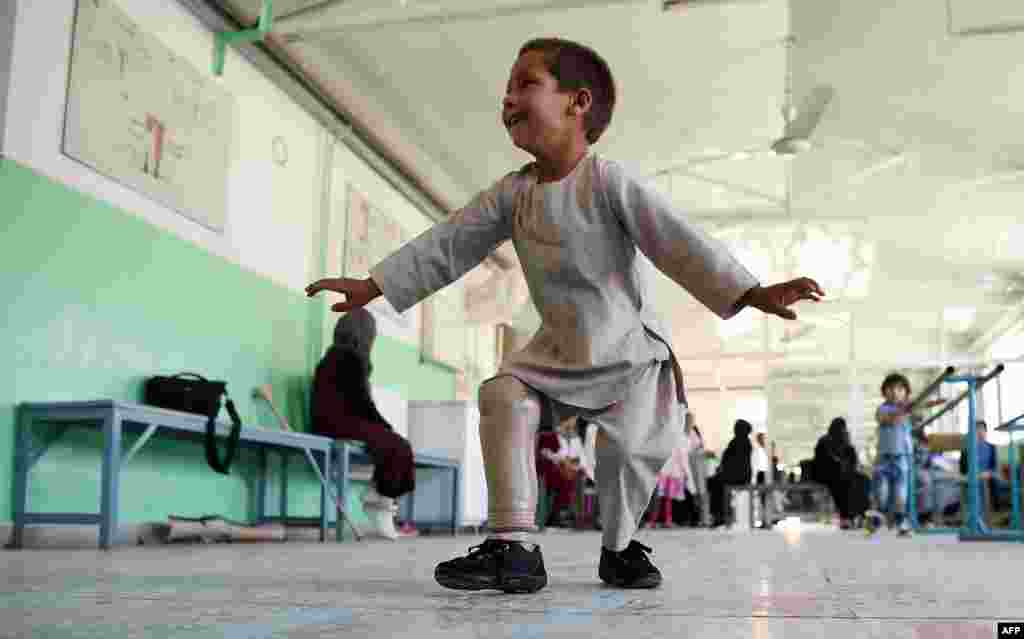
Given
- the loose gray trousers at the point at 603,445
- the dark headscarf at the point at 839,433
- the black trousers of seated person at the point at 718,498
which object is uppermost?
the dark headscarf at the point at 839,433

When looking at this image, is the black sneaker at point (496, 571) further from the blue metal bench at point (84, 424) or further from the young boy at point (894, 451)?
the young boy at point (894, 451)

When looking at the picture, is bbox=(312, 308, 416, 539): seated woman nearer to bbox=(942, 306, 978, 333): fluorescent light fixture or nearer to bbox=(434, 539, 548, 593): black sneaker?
bbox=(434, 539, 548, 593): black sneaker

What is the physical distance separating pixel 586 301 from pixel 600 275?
59 mm

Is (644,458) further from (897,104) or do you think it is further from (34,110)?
(897,104)

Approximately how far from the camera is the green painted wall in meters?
4.68

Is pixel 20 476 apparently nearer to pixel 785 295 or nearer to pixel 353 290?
pixel 353 290

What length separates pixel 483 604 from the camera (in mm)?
1612

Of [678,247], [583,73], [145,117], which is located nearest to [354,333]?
[145,117]

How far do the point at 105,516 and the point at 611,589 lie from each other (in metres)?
2.99

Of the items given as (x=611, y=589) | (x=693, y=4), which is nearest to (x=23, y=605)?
(x=611, y=589)

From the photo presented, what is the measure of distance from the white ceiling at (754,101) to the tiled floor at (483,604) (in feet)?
13.9

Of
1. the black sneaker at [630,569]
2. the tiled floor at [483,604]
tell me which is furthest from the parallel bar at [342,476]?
the black sneaker at [630,569]

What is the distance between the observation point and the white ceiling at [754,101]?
6.69 meters

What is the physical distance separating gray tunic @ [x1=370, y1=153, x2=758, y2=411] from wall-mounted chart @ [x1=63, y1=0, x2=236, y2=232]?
3615 millimetres
